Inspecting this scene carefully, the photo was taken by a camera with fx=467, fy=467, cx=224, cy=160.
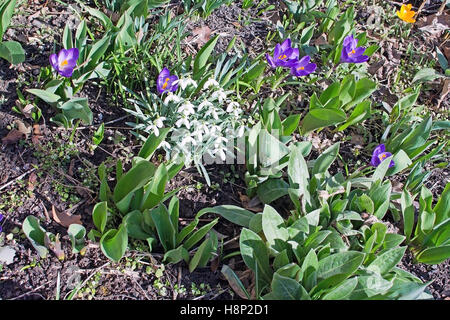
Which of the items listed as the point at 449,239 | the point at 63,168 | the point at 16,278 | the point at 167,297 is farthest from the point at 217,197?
the point at 449,239

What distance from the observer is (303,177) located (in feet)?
7.20

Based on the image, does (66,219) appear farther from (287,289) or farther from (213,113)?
(287,289)

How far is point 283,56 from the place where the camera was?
8.33 ft

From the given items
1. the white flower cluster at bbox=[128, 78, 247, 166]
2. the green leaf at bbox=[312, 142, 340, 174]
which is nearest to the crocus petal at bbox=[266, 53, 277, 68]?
the white flower cluster at bbox=[128, 78, 247, 166]

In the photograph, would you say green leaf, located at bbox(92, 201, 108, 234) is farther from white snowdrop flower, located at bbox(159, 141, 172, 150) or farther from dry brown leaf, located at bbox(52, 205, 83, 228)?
white snowdrop flower, located at bbox(159, 141, 172, 150)

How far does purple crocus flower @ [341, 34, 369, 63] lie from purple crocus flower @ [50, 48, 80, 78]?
143 centimetres

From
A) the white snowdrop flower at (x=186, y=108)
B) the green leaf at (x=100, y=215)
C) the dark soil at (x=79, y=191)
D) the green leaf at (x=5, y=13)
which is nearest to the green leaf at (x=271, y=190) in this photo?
the dark soil at (x=79, y=191)

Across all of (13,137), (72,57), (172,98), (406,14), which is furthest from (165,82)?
(406,14)

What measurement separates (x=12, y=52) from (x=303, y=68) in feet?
4.92

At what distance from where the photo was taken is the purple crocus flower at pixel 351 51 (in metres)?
2.60

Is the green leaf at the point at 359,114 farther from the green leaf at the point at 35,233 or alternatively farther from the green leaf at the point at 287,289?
the green leaf at the point at 35,233

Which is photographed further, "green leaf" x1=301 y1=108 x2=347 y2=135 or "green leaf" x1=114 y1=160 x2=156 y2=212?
"green leaf" x1=301 y1=108 x2=347 y2=135

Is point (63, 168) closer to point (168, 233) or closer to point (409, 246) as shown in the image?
point (168, 233)

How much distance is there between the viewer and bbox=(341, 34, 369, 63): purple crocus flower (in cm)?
260
